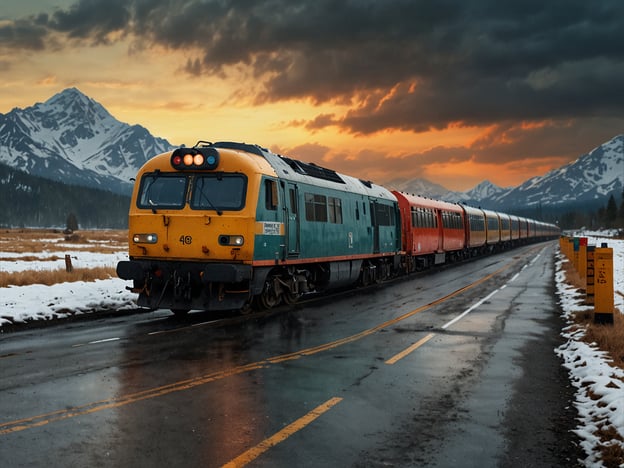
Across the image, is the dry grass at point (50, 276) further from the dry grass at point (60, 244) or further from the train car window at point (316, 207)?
the dry grass at point (60, 244)

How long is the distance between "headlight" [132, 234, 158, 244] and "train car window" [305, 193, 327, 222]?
452cm

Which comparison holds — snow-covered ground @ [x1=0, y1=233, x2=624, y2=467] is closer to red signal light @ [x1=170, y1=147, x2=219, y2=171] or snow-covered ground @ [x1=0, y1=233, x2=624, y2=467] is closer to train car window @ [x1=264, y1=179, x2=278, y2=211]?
red signal light @ [x1=170, y1=147, x2=219, y2=171]

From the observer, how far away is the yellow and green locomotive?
41.9ft

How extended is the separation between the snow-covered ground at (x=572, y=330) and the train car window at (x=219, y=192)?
13.6ft

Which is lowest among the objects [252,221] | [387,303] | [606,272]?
[387,303]

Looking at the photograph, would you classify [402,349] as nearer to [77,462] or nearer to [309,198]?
[77,462]

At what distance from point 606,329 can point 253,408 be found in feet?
25.0

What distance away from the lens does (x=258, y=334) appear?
11.2 metres

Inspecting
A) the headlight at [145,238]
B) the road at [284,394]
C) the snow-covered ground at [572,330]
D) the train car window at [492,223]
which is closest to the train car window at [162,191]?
the headlight at [145,238]

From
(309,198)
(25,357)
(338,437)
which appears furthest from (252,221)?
(338,437)

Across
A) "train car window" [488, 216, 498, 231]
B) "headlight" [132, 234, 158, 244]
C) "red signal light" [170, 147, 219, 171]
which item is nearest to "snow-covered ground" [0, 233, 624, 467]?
"headlight" [132, 234, 158, 244]

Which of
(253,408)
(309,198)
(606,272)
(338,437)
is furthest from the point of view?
(309,198)

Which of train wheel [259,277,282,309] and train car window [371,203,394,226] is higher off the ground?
train car window [371,203,394,226]

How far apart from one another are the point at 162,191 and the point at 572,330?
9292 mm
